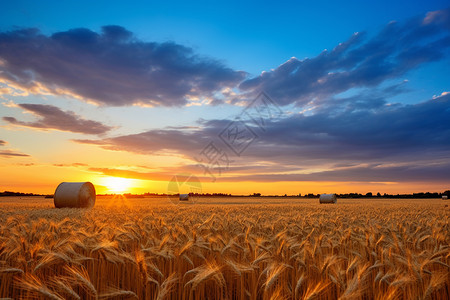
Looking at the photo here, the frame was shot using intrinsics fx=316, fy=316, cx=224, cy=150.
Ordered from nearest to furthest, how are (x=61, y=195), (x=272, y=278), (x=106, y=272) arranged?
(x=272, y=278) < (x=106, y=272) < (x=61, y=195)

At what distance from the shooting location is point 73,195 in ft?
70.6

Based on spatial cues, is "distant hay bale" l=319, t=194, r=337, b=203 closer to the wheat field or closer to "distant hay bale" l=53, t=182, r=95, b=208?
"distant hay bale" l=53, t=182, r=95, b=208

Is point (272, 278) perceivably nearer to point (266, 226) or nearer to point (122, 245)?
point (122, 245)

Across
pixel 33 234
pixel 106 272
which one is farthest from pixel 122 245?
pixel 33 234

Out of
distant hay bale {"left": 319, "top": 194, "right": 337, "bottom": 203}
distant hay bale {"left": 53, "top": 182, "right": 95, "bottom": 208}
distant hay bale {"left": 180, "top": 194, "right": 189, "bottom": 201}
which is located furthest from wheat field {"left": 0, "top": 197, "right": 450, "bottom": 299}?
distant hay bale {"left": 180, "top": 194, "right": 189, "bottom": 201}

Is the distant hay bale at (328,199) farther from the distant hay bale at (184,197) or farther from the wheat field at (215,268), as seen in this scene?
the wheat field at (215,268)

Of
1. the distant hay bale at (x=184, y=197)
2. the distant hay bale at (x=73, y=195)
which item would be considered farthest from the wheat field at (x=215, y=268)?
the distant hay bale at (x=184, y=197)

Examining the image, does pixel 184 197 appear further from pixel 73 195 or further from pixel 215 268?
pixel 215 268

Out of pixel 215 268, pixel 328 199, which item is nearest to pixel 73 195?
pixel 215 268

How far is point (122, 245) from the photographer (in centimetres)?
571

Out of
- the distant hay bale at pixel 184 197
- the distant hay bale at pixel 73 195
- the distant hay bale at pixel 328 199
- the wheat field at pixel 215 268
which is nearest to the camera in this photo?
the wheat field at pixel 215 268

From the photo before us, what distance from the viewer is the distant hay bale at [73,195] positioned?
70.5ft

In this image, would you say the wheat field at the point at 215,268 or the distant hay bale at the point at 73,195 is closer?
the wheat field at the point at 215,268

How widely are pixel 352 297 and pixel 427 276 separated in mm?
2514
